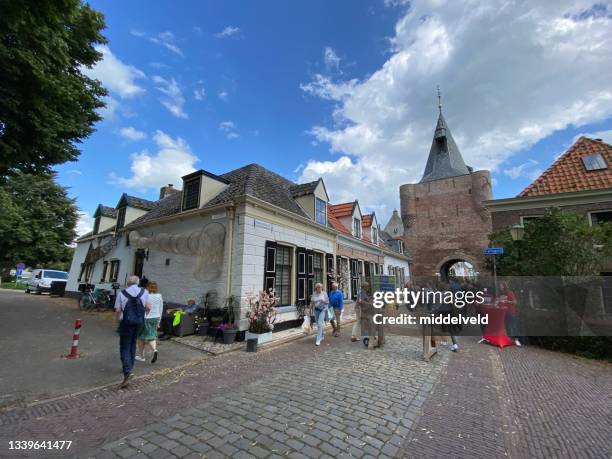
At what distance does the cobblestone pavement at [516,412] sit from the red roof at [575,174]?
10574mm

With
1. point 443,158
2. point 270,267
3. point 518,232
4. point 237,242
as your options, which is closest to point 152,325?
point 237,242

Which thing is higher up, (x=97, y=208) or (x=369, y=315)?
(x=97, y=208)

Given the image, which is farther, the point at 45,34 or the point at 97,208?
the point at 97,208

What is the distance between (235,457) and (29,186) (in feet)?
126

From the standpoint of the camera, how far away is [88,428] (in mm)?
3367

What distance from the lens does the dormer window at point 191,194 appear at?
10.6 meters

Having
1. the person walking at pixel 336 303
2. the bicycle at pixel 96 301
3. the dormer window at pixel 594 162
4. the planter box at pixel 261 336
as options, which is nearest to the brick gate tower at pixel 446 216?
the dormer window at pixel 594 162

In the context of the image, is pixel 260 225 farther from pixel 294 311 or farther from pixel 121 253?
pixel 121 253

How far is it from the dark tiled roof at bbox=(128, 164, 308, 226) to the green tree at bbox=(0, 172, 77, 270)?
22.6 meters

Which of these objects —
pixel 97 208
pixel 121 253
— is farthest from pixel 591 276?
pixel 97 208

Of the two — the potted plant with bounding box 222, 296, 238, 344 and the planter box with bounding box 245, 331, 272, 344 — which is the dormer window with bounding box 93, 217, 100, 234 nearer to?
the potted plant with bounding box 222, 296, 238, 344

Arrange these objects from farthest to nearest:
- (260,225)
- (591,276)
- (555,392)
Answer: (260,225) < (591,276) < (555,392)

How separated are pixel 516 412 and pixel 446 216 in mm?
24808

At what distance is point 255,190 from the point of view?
1020cm
